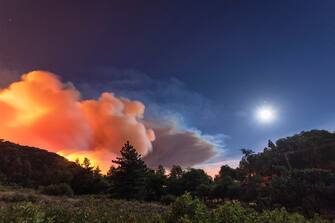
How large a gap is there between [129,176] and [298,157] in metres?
55.1

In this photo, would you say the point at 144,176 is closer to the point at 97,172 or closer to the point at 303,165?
the point at 97,172

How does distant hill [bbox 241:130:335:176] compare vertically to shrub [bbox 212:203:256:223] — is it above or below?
above

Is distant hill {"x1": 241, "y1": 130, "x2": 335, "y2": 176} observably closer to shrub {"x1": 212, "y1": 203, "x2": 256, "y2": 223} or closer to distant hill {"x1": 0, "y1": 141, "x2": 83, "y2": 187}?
distant hill {"x1": 0, "y1": 141, "x2": 83, "y2": 187}

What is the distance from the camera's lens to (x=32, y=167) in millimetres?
77000

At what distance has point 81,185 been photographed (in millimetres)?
61969

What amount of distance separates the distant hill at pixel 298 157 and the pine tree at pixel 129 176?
1593 inches

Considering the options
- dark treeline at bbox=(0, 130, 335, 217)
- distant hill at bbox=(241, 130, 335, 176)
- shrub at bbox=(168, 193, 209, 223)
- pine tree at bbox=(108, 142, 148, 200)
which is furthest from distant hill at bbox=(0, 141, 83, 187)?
shrub at bbox=(168, 193, 209, 223)

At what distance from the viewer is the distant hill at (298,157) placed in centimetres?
8881

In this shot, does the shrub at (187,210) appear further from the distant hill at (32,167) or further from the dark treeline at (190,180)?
the distant hill at (32,167)

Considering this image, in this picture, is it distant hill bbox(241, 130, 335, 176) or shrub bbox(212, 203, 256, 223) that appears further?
distant hill bbox(241, 130, 335, 176)

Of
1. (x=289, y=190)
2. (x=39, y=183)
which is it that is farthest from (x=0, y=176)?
(x=289, y=190)

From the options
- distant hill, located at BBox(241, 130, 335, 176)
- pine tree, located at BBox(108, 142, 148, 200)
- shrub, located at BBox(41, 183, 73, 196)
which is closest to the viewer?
shrub, located at BBox(41, 183, 73, 196)

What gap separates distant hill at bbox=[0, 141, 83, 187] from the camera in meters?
67.8

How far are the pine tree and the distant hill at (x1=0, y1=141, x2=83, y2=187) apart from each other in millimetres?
11175
